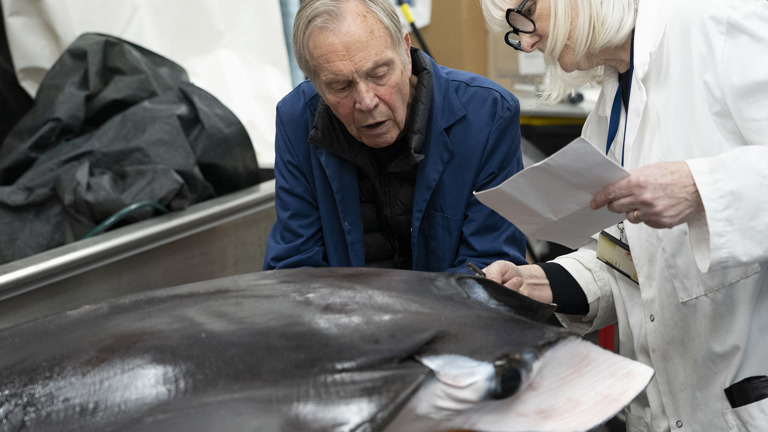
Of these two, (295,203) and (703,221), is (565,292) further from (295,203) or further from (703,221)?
(295,203)

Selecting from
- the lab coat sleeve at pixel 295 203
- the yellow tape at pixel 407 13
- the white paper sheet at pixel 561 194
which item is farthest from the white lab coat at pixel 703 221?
the yellow tape at pixel 407 13

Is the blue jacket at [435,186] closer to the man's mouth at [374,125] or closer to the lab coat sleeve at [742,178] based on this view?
the man's mouth at [374,125]

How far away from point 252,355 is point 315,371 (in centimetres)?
9

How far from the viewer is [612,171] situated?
3.38ft

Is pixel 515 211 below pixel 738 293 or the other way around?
the other way around

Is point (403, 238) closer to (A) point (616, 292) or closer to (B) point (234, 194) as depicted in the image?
(A) point (616, 292)

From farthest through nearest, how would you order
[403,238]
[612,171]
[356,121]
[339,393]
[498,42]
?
[498,42] → [403,238] → [356,121] → [612,171] → [339,393]

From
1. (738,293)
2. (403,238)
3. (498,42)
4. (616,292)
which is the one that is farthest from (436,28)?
(738,293)

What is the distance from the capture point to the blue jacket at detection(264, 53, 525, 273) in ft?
5.37

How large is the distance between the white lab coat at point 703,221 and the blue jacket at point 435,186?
27 centimetres

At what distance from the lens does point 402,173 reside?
1.68m

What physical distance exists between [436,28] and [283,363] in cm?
281

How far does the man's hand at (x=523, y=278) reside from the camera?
4.48 feet

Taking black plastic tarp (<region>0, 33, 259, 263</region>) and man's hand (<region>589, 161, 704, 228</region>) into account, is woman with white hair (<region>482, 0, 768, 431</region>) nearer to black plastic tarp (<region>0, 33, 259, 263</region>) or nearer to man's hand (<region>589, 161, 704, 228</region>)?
man's hand (<region>589, 161, 704, 228</region>)
